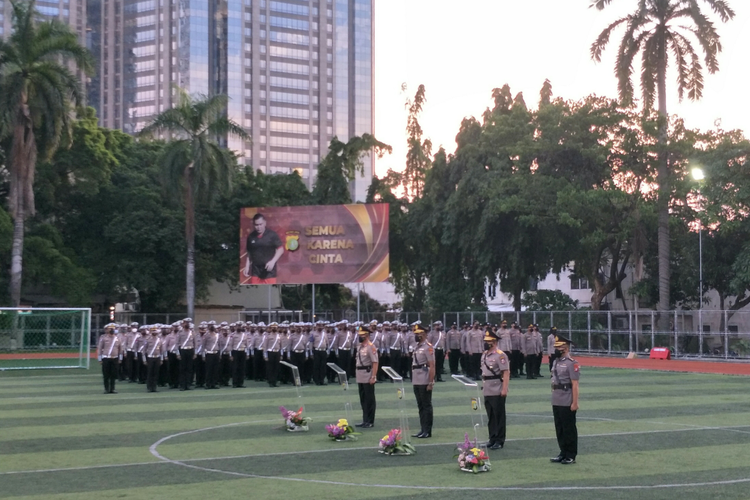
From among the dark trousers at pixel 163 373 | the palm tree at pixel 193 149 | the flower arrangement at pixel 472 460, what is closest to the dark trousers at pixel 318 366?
the dark trousers at pixel 163 373

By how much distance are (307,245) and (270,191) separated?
1478cm

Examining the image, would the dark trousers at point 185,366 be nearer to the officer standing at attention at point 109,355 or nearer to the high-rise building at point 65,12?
the officer standing at attention at point 109,355

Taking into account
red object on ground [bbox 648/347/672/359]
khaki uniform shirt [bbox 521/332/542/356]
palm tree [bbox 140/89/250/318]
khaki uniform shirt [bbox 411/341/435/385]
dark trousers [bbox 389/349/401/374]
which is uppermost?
palm tree [bbox 140/89/250/318]

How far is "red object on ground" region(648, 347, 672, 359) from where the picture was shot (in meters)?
37.5

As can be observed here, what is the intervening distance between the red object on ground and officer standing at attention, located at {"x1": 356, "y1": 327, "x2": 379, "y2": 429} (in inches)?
980

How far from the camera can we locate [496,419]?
517 inches

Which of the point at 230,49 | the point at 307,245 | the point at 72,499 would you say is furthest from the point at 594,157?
the point at 230,49

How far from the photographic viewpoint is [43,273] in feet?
150

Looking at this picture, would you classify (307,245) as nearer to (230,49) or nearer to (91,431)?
(91,431)

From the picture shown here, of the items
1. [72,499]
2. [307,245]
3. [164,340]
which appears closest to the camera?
[72,499]

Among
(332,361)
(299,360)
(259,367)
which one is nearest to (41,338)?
(259,367)

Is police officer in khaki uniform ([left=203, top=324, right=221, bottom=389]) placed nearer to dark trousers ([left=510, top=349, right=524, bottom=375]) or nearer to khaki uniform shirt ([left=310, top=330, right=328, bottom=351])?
khaki uniform shirt ([left=310, top=330, right=328, bottom=351])

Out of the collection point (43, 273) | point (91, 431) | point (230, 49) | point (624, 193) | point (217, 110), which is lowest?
point (91, 431)

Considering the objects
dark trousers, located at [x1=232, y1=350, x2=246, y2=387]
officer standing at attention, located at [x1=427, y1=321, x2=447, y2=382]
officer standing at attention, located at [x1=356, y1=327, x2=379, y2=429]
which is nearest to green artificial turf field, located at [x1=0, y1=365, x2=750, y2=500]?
officer standing at attention, located at [x1=356, y1=327, x2=379, y2=429]
